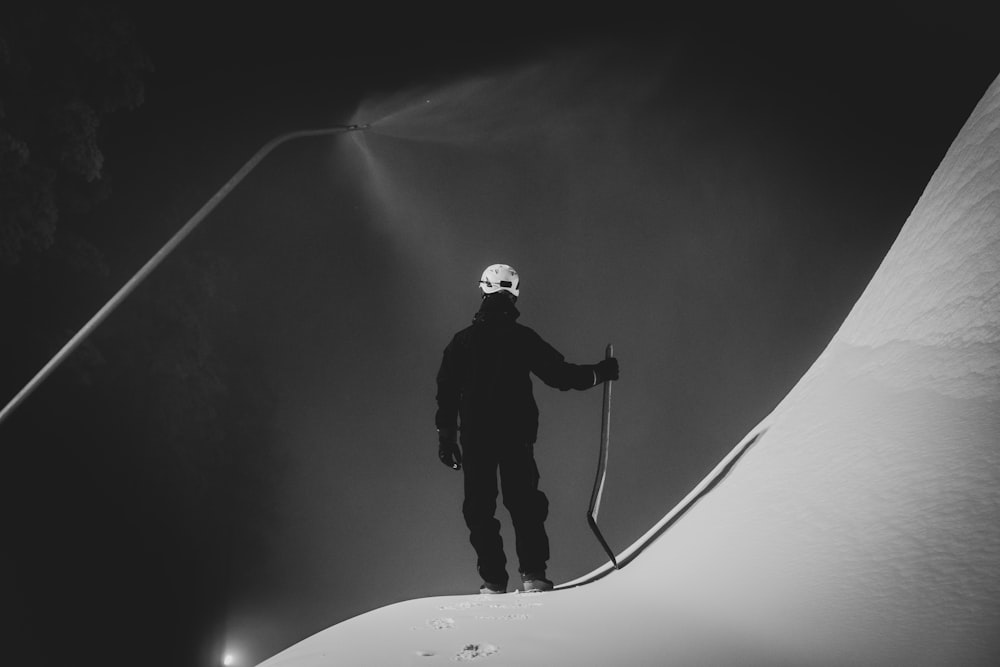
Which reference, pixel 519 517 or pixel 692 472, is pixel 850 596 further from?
pixel 692 472

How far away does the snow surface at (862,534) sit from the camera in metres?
1.56

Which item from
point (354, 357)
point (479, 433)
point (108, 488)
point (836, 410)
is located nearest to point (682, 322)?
point (354, 357)

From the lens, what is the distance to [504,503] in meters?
4.05

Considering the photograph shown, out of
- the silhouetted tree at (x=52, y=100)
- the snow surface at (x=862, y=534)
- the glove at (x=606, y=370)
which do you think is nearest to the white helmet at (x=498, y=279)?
the glove at (x=606, y=370)

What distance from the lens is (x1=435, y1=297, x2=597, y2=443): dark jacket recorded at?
4117 mm

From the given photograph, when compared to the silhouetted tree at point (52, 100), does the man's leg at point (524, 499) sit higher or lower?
lower

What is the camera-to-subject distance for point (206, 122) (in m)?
18.1

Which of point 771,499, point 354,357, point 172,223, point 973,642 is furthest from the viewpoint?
point 354,357

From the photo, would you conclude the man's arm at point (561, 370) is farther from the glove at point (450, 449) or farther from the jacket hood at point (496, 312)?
the glove at point (450, 449)

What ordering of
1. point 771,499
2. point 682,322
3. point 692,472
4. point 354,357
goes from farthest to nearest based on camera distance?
point 354,357, point 692,472, point 682,322, point 771,499

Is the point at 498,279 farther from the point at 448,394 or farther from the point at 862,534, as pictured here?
the point at 862,534

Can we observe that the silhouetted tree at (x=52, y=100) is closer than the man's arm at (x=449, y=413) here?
No

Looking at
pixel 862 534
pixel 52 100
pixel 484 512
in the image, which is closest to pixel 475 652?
pixel 862 534

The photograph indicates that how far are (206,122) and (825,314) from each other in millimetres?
15916
